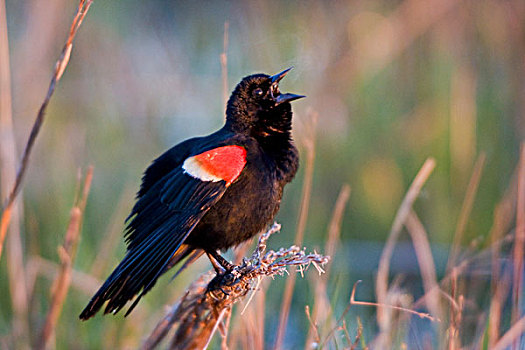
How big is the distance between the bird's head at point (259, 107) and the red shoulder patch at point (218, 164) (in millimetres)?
211

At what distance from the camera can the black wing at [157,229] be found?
1.56 m

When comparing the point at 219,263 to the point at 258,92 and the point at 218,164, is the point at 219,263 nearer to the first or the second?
the point at 218,164

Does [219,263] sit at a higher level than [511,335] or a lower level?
higher

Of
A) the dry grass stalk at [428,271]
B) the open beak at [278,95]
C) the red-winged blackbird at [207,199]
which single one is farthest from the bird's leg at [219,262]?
the dry grass stalk at [428,271]

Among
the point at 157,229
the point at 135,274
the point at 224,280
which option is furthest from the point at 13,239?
the point at 224,280

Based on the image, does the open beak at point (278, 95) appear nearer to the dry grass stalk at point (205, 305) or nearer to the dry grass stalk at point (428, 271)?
the dry grass stalk at point (205, 305)

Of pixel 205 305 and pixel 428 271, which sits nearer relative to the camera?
pixel 205 305

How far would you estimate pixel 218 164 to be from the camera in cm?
178

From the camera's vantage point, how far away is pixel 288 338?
10.0 feet

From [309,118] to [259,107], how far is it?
656 mm

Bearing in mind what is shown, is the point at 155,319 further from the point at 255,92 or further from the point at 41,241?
the point at 255,92

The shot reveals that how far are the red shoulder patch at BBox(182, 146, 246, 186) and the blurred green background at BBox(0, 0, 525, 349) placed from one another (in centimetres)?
83

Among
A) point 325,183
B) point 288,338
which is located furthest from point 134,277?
point 325,183

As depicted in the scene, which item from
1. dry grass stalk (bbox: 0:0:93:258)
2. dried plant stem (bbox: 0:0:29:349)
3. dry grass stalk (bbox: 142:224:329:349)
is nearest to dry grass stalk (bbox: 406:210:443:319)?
dry grass stalk (bbox: 142:224:329:349)
